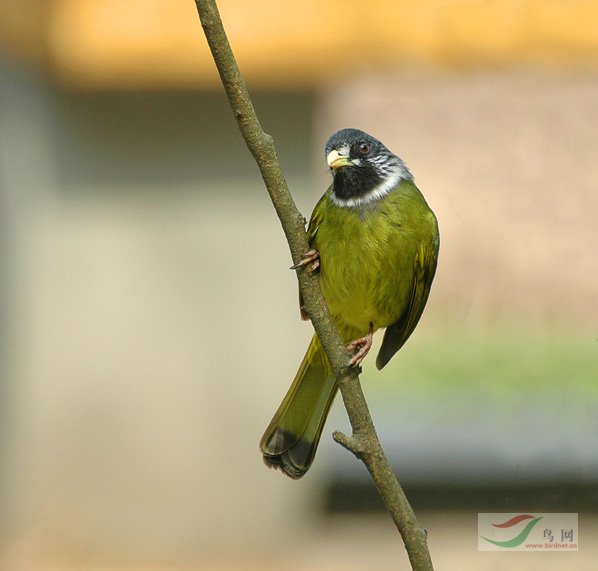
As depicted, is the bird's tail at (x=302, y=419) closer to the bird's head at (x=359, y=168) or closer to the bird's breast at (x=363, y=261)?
the bird's breast at (x=363, y=261)

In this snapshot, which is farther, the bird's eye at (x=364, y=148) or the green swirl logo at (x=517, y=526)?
the green swirl logo at (x=517, y=526)

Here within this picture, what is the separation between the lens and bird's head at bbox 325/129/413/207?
323cm

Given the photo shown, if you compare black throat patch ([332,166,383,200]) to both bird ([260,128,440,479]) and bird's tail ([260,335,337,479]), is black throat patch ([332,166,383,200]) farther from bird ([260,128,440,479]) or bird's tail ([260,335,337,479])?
bird's tail ([260,335,337,479])

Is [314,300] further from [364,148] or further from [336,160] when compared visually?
[364,148]

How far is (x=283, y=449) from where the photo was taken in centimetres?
318

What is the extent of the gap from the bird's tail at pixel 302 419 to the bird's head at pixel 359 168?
1.47ft

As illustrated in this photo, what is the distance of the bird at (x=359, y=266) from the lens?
10.3 ft

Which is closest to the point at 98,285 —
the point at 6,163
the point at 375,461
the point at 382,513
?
the point at 6,163

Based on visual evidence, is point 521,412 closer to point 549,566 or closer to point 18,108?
point 549,566

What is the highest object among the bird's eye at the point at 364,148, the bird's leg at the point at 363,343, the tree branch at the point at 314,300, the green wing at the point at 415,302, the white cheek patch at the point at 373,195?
the bird's eye at the point at 364,148

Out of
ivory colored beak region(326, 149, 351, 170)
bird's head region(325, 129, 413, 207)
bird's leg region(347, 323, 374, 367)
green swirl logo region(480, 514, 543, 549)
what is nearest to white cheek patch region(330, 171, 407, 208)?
bird's head region(325, 129, 413, 207)

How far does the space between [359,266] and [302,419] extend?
0.51 m

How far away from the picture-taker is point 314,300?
2234 millimetres

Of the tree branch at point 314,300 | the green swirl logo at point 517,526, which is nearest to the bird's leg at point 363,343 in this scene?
the tree branch at point 314,300
